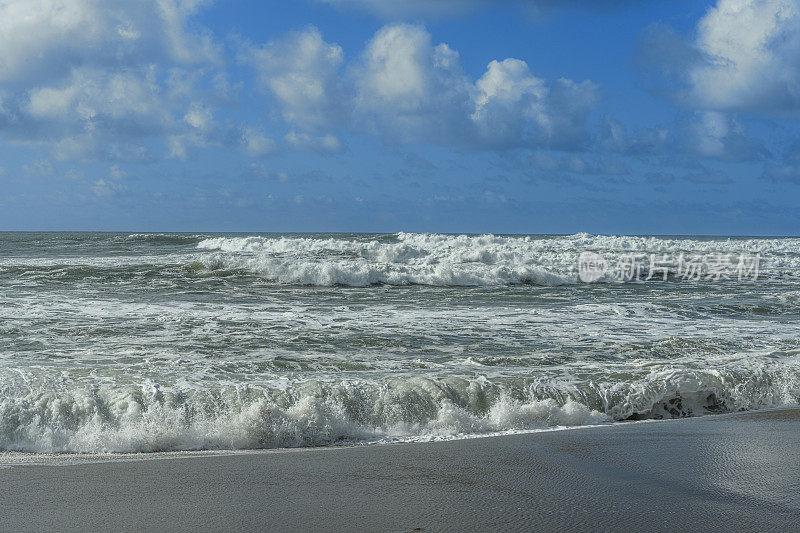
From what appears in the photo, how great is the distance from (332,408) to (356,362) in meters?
1.80

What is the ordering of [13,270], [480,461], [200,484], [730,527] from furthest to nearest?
1. [13,270]
2. [480,461]
3. [200,484]
4. [730,527]

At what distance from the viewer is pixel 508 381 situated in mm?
6059

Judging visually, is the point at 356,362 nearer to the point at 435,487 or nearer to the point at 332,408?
the point at 332,408

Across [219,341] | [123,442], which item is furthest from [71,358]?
[123,442]

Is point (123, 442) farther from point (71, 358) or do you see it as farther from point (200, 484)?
point (71, 358)

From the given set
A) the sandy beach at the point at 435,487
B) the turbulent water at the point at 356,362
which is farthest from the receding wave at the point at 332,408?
the sandy beach at the point at 435,487

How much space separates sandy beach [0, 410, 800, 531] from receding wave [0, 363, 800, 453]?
1.41 feet

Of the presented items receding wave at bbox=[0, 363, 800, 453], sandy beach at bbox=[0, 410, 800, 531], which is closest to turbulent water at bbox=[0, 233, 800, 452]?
receding wave at bbox=[0, 363, 800, 453]

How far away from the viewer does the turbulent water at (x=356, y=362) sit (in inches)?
192

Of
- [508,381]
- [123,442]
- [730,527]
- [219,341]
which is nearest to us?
[730,527]

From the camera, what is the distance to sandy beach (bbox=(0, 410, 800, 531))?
2.95 meters

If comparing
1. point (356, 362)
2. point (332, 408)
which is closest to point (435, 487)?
point (332, 408)

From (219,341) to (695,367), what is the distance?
565 cm

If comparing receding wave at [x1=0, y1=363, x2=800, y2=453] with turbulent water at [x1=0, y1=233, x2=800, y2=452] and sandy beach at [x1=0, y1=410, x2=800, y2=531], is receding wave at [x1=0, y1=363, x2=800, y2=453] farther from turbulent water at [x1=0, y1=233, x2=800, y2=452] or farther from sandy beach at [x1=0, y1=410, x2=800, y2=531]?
sandy beach at [x1=0, y1=410, x2=800, y2=531]
